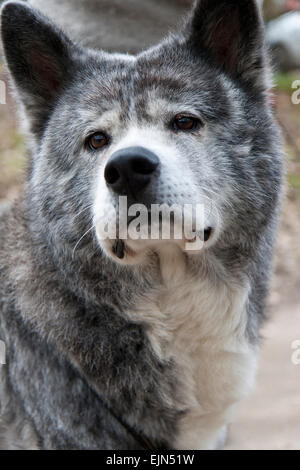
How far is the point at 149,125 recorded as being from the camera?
8.82 ft

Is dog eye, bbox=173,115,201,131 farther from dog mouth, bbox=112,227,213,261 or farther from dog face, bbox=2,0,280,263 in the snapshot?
dog mouth, bbox=112,227,213,261

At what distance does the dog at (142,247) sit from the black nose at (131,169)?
22cm

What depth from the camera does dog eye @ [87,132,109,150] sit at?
9.16 feet

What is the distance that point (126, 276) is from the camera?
2844 mm

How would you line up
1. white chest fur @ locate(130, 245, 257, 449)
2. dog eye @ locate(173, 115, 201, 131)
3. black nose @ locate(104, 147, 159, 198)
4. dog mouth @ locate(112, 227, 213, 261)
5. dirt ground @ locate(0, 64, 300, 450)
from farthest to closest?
dirt ground @ locate(0, 64, 300, 450)
white chest fur @ locate(130, 245, 257, 449)
dog eye @ locate(173, 115, 201, 131)
dog mouth @ locate(112, 227, 213, 261)
black nose @ locate(104, 147, 159, 198)

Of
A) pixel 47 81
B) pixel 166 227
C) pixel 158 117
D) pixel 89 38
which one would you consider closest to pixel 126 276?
pixel 166 227

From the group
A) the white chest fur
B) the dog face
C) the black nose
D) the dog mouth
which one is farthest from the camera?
the white chest fur

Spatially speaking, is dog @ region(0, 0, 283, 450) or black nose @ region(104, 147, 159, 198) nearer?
black nose @ region(104, 147, 159, 198)

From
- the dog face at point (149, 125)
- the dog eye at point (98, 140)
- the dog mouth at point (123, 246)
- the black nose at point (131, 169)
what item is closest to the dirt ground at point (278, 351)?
the dog face at point (149, 125)

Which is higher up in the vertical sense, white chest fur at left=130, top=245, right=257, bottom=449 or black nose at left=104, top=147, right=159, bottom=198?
black nose at left=104, top=147, right=159, bottom=198

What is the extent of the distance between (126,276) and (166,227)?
1.43 feet

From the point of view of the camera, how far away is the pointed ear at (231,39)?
293 cm

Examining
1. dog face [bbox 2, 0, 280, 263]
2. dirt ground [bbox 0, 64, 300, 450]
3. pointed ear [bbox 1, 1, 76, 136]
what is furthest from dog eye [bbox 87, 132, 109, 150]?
dirt ground [bbox 0, 64, 300, 450]

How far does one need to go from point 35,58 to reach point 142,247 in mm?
1118
